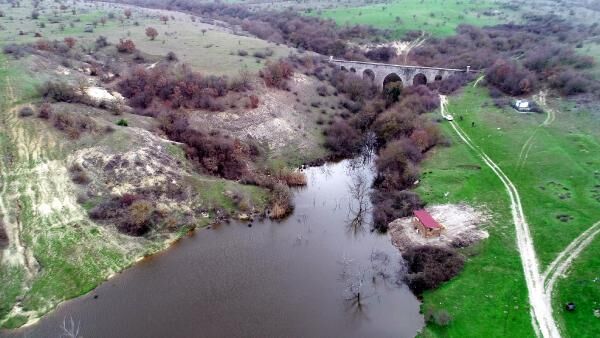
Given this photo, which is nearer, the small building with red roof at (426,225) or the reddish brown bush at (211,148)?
the small building with red roof at (426,225)

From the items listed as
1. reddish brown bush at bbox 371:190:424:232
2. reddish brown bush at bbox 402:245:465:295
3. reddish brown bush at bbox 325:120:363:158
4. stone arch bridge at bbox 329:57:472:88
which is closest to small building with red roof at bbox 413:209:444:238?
reddish brown bush at bbox 402:245:465:295

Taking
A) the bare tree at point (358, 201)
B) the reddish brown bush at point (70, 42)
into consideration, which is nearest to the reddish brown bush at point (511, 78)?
the bare tree at point (358, 201)

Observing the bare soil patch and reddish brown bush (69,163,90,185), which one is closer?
the bare soil patch

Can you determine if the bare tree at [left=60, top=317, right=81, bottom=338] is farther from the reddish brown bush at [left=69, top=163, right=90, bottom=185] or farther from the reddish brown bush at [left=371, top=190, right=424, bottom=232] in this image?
the reddish brown bush at [left=371, top=190, right=424, bottom=232]

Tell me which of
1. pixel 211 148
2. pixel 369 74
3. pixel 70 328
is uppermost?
pixel 369 74

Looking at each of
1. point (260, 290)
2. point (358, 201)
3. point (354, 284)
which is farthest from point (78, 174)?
point (354, 284)

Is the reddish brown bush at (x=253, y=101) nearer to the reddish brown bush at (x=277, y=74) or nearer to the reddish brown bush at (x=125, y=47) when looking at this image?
the reddish brown bush at (x=277, y=74)

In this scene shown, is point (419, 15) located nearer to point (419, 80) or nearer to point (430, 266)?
point (419, 80)
